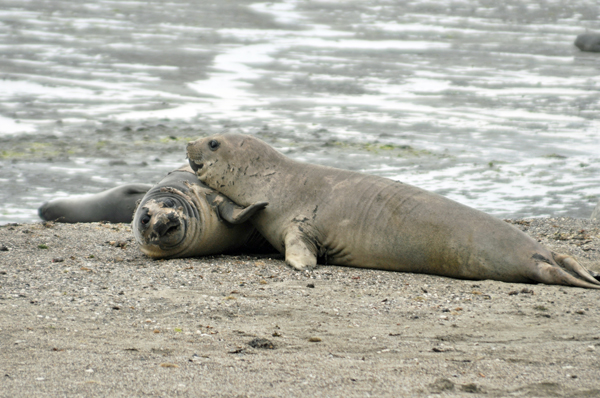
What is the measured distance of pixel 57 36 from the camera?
62.1ft

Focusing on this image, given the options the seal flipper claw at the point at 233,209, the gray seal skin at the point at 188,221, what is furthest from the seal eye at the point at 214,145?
the seal flipper claw at the point at 233,209

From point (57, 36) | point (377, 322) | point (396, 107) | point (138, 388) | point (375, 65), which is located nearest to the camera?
point (138, 388)

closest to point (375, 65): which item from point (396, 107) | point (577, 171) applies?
point (396, 107)

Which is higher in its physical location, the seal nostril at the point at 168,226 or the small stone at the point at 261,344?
the small stone at the point at 261,344

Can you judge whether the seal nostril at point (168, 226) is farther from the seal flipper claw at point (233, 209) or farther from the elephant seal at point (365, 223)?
the elephant seal at point (365, 223)

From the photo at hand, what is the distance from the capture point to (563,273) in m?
4.90

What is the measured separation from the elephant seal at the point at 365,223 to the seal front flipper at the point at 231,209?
59 mm

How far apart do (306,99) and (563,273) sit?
9.19 m

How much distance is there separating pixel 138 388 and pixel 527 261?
120 inches

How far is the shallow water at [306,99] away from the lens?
30.5 ft

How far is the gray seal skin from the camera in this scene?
18.2ft

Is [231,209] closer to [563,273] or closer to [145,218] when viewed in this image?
[145,218]

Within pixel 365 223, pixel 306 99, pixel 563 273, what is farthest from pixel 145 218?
pixel 306 99

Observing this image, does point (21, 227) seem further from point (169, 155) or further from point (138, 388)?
point (138, 388)
